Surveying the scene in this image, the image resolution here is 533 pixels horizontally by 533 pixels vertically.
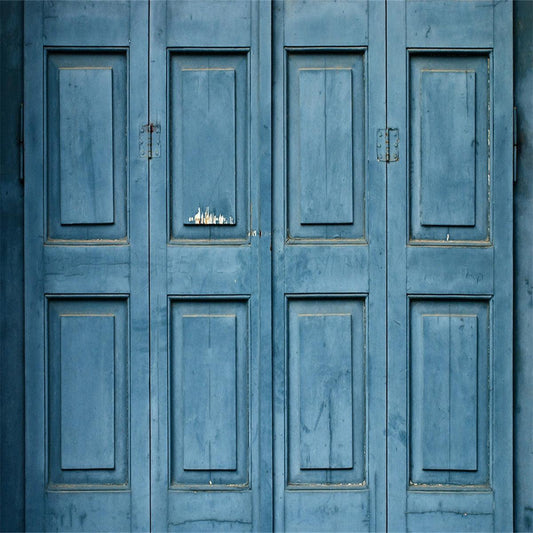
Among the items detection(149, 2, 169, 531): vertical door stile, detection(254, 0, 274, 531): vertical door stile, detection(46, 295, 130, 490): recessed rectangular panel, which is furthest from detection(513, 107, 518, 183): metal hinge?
detection(46, 295, 130, 490): recessed rectangular panel

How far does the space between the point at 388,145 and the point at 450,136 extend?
0.25m

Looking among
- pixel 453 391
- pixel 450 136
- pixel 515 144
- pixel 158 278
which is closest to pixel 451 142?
pixel 450 136

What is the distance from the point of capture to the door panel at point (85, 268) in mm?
3170

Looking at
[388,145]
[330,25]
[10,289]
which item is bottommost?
[10,289]

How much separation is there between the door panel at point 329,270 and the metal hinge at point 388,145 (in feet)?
0.13

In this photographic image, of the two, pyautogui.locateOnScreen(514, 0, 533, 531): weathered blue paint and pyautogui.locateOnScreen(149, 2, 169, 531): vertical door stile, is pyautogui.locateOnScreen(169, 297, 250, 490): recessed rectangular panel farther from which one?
pyautogui.locateOnScreen(514, 0, 533, 531): weathered blue paint

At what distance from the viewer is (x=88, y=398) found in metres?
3.19

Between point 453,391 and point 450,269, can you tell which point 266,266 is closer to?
point 450,269

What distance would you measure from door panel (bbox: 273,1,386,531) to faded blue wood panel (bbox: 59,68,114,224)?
2.22ft

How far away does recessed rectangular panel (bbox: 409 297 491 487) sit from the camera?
3.18 metres

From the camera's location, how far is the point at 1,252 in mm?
3176

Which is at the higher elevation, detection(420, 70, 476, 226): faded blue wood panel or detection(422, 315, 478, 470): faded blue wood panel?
detection(420, 70, 476, 226): faded blue wood panel

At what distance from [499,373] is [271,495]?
1.03 meters

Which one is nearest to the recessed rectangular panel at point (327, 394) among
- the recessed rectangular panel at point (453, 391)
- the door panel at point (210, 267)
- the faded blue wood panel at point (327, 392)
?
the faded blue wood panel at point (327, 392)
